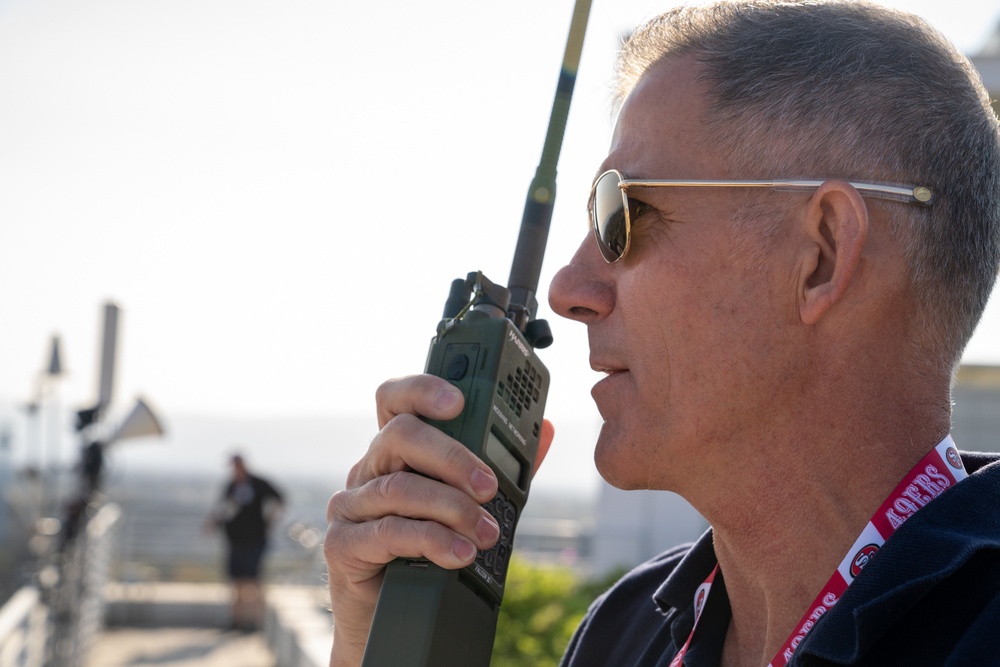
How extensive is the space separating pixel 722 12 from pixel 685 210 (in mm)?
407

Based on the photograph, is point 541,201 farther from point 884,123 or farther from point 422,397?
point 884,123

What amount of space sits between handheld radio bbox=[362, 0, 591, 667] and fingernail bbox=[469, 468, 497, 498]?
0.04 m

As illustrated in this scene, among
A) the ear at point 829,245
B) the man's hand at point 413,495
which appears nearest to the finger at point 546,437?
the man's hand at point 413,495

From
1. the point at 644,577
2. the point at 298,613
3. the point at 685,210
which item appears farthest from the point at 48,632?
the point at 685,210

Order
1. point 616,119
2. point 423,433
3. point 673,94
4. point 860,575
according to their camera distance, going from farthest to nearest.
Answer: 1. point 616,119
2. point 673,94
3. point 423,433
4. point 860,575

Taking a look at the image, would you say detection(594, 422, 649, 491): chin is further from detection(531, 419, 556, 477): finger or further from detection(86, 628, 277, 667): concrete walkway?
detection(86, 628, 277, 667): concrete walkway

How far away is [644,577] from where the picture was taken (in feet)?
7.24

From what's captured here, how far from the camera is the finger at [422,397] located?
1.57 m

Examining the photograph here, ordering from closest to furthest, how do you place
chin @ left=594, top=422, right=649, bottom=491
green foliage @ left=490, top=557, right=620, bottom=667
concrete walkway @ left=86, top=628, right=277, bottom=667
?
chin @ left=594, top=422, right=649, bottom=491
green foliage @ left=490, top=557, right=620, bottom=667
concrete walkway @ left=86, top=628, right=277, bottom=667

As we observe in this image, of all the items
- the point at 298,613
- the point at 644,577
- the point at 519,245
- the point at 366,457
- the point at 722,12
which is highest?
the point at 722,12

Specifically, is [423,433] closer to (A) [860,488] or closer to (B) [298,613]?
(A) [860,488]

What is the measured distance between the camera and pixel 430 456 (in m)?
1.54

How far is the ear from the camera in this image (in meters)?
1.62

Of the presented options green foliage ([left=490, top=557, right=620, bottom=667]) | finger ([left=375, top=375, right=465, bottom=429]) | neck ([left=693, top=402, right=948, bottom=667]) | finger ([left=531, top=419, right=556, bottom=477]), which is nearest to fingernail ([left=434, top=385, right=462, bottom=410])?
finger ([left=375, top=375, right=465, bottom=429])
